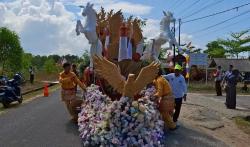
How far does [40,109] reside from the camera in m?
16.6

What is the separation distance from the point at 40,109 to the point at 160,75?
659 cm

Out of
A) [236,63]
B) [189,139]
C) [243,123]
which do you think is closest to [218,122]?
[243,123]

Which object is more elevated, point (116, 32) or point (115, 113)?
point (116, 32)

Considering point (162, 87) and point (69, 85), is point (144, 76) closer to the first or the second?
point (162, 87)

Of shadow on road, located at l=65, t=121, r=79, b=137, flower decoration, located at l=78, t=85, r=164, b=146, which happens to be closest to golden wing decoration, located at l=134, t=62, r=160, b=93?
flower decoration, located at l=78, t=85, r=164, b=146

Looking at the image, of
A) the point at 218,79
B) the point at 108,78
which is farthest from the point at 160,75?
the point at 218,79

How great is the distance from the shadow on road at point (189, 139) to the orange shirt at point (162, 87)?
3.47ft

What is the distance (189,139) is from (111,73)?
342cm

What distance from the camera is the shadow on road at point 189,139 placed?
10578 millimetres

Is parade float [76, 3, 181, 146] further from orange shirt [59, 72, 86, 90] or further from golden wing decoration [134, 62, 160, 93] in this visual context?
orange shirt [59, 72, 86, 90]

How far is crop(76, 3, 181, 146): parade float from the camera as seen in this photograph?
8.00 meters

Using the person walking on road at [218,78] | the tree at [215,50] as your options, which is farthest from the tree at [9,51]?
the tree at [215,50]

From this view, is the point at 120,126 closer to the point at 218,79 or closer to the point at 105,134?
the point at 105,134

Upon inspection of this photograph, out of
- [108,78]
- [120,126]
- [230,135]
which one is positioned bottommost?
[230,135]
